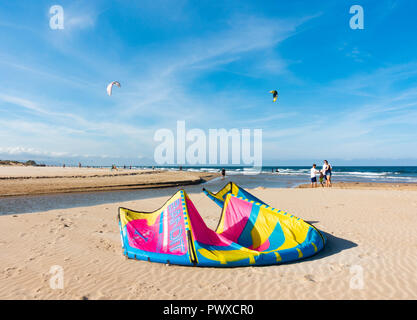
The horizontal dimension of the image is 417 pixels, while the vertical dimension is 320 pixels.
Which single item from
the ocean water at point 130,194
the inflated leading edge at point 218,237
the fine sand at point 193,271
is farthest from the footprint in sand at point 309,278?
the ocean water at point 130,194

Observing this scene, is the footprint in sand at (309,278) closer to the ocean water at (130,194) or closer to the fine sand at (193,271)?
the fine sand at (193,271)

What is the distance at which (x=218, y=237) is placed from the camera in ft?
18.6

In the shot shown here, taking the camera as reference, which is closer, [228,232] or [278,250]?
[278,250]

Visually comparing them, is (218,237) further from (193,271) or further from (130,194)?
(130,194)

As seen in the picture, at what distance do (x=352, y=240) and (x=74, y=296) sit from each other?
6.95 m

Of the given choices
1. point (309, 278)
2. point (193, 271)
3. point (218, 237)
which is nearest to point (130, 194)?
point (218, 237)

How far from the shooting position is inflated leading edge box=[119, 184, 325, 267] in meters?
5.04

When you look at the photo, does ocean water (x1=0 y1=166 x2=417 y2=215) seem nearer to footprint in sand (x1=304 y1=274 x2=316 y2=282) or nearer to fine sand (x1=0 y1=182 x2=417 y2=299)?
fine sand (x1=0 y1=182 x2=417 y2=299)

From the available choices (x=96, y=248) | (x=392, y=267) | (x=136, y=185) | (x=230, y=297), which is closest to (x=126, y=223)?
(x=96, y=248)

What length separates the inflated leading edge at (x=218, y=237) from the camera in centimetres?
504

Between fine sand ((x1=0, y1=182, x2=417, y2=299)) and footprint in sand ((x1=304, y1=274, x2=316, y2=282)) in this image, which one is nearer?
fine sand ((x1=0, y1=182, x2=417, y2=299))

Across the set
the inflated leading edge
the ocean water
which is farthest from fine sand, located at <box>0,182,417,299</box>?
the ocean water

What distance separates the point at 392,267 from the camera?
5.05m
